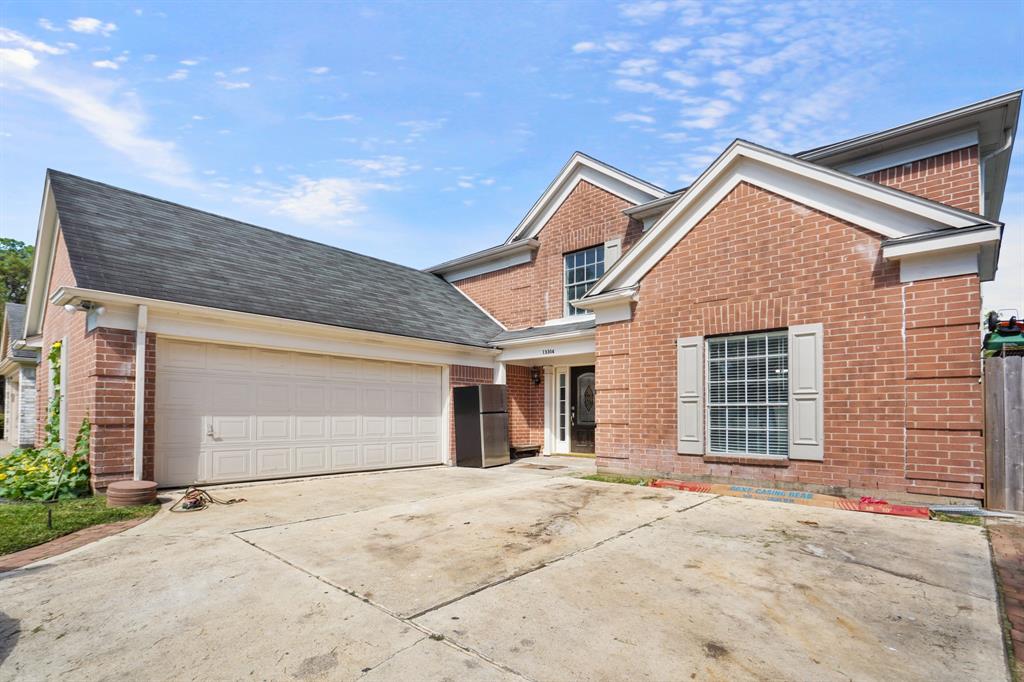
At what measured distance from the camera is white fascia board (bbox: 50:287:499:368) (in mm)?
8133

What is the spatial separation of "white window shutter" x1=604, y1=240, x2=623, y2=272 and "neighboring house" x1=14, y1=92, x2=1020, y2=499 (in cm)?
92

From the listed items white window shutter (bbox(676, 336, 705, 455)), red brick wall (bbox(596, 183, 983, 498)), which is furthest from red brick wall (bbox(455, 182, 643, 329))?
white window shutter (bbox(676, 336, 705, 455))

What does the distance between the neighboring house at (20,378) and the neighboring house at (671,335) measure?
570 cm

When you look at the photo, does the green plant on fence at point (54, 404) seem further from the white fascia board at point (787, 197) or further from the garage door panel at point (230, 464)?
the white fascia board at point (787, 197)

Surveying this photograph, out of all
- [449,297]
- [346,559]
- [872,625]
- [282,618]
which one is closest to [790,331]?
[872,625]

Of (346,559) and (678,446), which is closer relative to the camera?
(346,559)

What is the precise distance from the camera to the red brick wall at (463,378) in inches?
510

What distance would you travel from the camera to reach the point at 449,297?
1636cm

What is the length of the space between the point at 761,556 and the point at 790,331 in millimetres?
4195

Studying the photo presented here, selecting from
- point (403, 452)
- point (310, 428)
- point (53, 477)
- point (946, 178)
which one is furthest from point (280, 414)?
point (946, 178)

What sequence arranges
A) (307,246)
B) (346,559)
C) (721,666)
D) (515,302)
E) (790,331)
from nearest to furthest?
(721,666)
(346,559)
(790,331)
(307,246)
(515,302)

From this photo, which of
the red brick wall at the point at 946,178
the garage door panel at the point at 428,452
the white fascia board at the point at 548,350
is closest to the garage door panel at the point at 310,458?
the garage door panel at the point at 428,452

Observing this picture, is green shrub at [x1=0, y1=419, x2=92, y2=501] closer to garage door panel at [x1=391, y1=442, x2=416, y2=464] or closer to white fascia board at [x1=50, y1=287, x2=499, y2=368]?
white fascia board at [x1=50, y1=287, x2=499, y2=368]

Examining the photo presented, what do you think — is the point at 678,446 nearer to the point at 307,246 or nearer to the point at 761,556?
the point at 761,556
